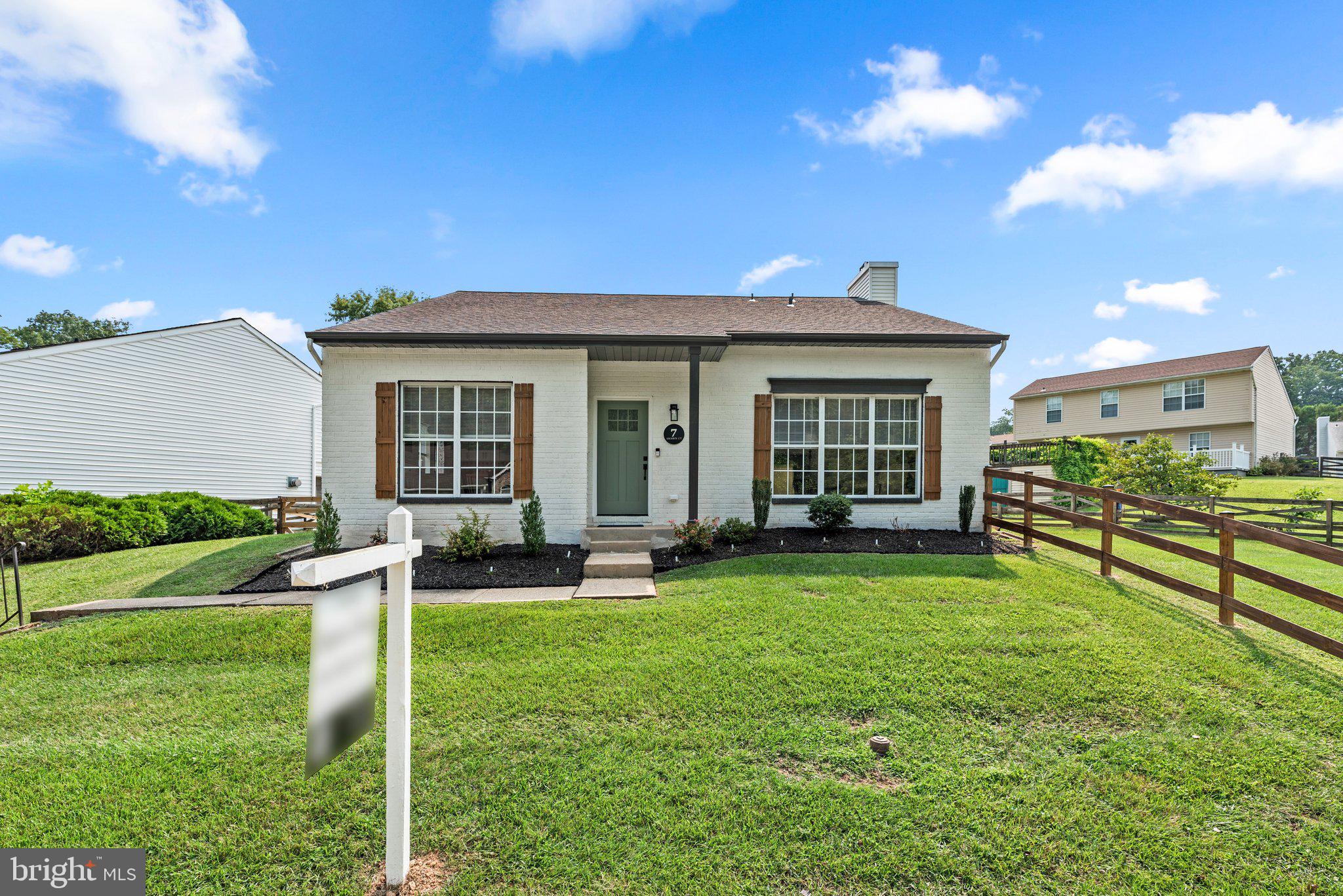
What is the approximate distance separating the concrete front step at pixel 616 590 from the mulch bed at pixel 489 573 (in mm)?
412

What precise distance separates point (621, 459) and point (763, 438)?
2461mm

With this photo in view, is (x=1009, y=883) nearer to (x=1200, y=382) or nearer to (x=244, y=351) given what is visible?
(x=244, y=351)

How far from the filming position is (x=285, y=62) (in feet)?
31.0

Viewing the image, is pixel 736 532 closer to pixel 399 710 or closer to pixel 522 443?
pixel 522 443

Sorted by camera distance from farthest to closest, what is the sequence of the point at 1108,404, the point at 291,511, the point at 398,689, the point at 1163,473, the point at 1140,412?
the point at 1108,404
the point at 1140,412
the point at 291,511
the point at 1163,473
the point at 398,689

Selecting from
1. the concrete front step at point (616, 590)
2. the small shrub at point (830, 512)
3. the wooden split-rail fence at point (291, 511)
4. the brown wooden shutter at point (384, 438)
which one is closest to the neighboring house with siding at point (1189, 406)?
the small shrub at point (830, 512)

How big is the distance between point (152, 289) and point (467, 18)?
15.1 metres

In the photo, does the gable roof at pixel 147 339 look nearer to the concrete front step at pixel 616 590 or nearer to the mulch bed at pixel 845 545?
the concrete front step at pixel 616 590

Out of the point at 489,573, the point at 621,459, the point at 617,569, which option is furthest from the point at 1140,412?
the point at 489,573

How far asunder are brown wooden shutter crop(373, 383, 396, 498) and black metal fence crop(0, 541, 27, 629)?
3603 millimetres

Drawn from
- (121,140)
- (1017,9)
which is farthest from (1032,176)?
(121,140)

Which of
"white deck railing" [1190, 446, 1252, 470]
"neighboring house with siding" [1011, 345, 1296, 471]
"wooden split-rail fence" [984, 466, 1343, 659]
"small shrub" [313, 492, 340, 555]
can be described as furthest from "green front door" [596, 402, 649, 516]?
"white deck railing" [1190, 446, 1252, 470]

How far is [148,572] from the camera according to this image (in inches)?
293

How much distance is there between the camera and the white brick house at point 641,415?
330 inches
